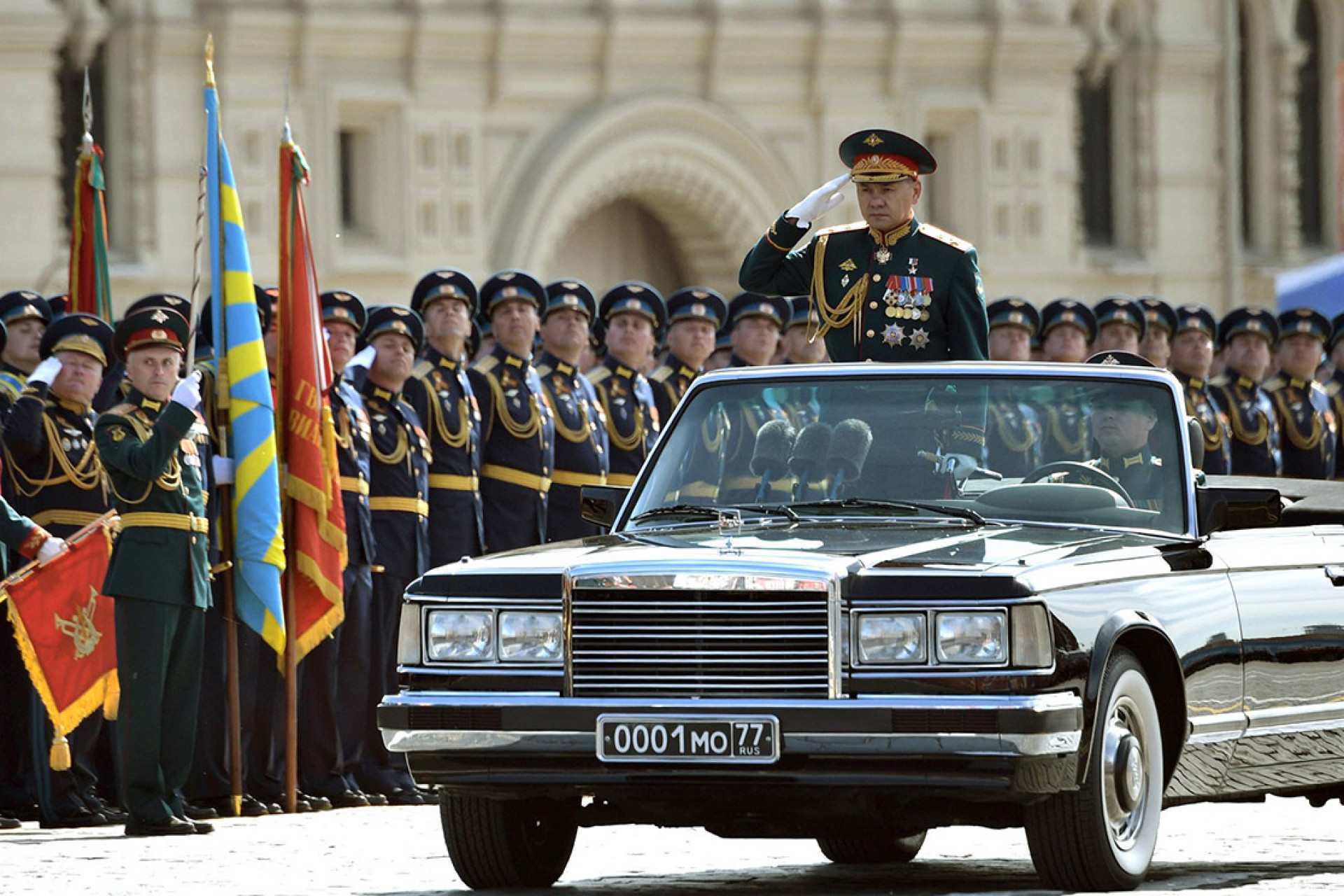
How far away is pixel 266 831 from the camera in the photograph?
12273mm

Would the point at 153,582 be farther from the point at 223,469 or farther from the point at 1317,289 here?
the point at 1317,289

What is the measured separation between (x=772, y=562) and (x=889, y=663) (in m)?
0.41

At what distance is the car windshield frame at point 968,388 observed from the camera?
970 centimetres

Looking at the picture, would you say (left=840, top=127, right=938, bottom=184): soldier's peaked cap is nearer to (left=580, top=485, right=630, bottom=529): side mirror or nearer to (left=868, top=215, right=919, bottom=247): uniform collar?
(left=868, top=215, right=919, bottom=247): uniform collar

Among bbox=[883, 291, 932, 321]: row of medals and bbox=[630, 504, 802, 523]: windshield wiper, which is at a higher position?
bbox=[883, 291, 932, 321]: row of medals

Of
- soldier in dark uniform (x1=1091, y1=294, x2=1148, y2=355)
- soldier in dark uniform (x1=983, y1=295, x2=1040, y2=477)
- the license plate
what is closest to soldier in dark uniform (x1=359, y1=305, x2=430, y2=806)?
soldier in dark uniform (x1=983, y1=295, x2=1040, y2=477)

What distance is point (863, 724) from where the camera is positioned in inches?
339

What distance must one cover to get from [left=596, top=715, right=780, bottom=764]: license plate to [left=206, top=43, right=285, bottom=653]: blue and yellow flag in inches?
186

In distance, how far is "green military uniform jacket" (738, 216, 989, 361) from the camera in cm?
1104

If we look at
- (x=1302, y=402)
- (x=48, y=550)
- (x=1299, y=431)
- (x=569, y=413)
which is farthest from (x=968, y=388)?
(x=1302, y=402)

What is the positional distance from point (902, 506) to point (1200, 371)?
925 centimetres

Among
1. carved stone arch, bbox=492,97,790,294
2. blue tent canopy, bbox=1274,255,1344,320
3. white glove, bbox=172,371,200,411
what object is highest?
carved stone arch, bbox=492,97,790,294

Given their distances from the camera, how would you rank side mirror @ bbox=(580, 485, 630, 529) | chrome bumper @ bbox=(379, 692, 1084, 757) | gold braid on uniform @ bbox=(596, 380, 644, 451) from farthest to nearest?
1. gold braid on uniform @ bbox=(596, 380, 644, 451)
2. side mirror @ bbox=(580, 485, 630, 529)
3. chrome bumper @ bbox=(379, 692, 1084, 757)

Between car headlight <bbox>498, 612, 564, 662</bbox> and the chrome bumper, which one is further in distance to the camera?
car headlight <bbox>498, 612, 564, 662</bbox>
